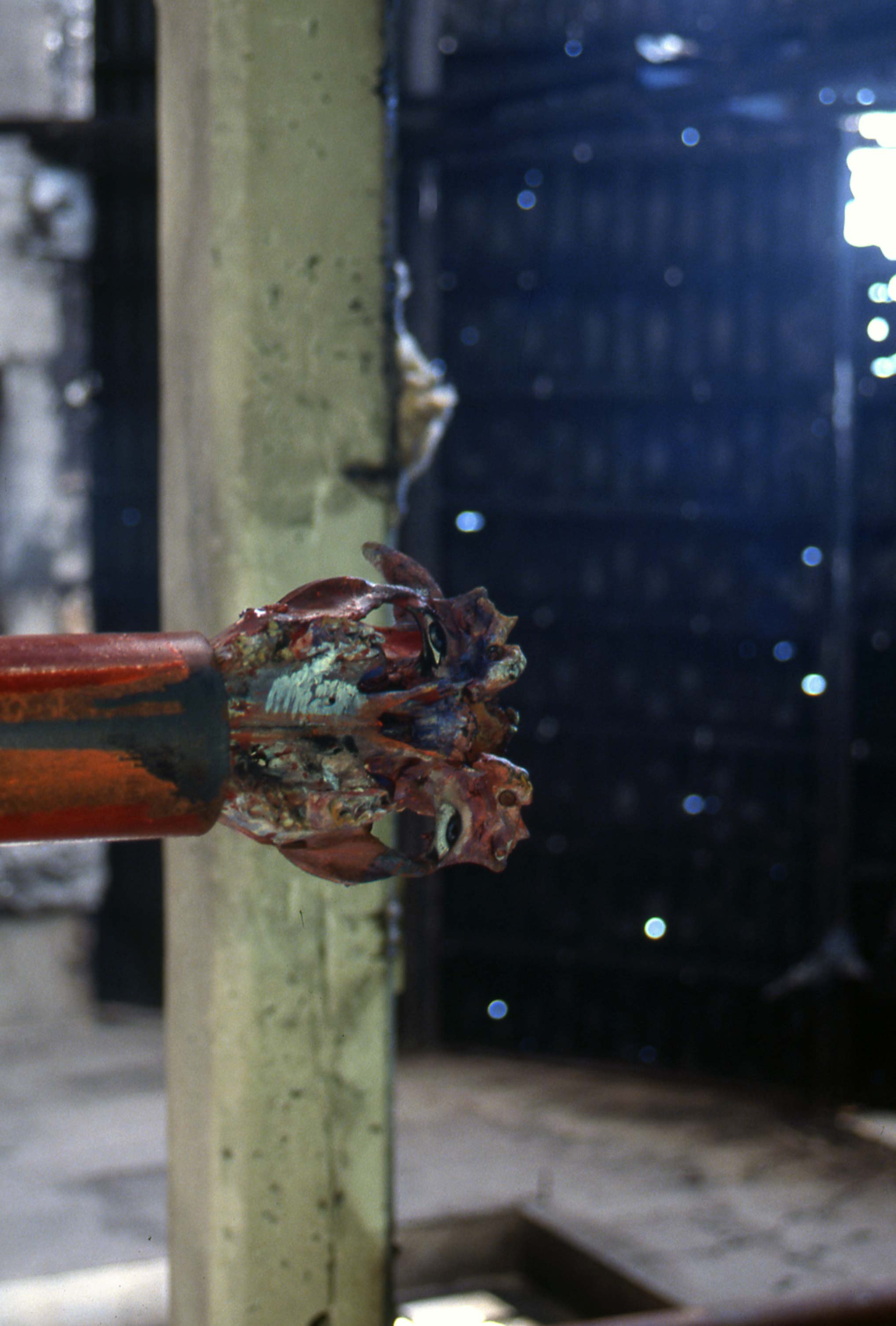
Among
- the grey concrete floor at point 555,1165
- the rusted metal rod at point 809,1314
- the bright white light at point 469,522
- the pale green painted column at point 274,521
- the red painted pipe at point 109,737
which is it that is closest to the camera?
the red painted pipe at point 109,737

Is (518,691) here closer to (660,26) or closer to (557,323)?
(557,323)

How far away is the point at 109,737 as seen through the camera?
1.71 feet

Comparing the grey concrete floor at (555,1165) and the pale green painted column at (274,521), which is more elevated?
the pale green painted column at (274,521)

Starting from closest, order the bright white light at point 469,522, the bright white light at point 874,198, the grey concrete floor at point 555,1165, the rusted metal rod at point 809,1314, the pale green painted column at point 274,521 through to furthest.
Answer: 1. the rusted metal rod at point 809,1314
2. the pale green painted column at point 274,521
3. the grey concrete floor at point 555,1165
4. the bright white light at point 874,198
5. the bright white light at point 469,522

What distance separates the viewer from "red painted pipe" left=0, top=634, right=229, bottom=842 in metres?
0.51

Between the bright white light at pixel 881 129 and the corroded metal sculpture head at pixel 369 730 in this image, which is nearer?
the corroded metal sculpture head at pixel 369 730

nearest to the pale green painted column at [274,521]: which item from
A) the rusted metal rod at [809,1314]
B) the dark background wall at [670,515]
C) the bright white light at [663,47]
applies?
the rusted metal rod at [809,1314]

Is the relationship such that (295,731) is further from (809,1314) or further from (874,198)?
(874,198)

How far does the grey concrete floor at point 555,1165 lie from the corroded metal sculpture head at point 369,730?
2.28 m

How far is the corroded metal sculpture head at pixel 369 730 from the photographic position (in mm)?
572

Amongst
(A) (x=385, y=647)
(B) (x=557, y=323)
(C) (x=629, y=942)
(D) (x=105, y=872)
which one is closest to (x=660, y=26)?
(B) (x=557, y=323)

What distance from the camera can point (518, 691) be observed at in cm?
423

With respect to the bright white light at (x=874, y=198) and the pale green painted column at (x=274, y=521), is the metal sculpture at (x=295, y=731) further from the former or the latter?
the bright white light at (x=874, y=198)

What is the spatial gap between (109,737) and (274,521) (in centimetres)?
101
